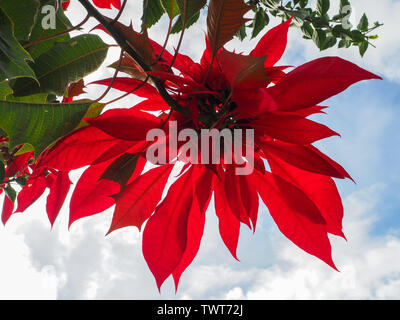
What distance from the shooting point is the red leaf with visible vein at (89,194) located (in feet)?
1.04

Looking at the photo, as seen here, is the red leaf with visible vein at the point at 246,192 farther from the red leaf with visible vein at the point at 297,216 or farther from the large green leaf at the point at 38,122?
the large green leaf at the point at 38,122

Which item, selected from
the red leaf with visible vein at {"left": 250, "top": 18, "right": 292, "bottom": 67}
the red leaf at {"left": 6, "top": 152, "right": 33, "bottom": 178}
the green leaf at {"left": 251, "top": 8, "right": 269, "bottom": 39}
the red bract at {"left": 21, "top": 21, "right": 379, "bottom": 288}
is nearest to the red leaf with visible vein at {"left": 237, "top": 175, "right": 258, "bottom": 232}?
the red bract at {"left": 21, "top": 21, "right": 379, "bottom": 288}

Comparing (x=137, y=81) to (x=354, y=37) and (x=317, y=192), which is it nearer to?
(x=317, y=192)

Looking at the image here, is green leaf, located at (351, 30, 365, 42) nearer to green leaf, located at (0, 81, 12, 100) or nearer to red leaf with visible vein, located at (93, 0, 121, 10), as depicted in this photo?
red leaf with visible vein, located at (93, 0, 121, 10)

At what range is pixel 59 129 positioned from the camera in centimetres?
23

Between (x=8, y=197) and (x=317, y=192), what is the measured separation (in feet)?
1.51

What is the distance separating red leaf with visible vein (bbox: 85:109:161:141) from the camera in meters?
0.27

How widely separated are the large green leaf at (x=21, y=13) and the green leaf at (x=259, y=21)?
0.60m

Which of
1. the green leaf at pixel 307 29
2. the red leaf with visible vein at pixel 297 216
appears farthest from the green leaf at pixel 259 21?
the red leaf with visible vein at pixel 297 216

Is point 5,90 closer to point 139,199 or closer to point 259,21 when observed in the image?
point 139,199

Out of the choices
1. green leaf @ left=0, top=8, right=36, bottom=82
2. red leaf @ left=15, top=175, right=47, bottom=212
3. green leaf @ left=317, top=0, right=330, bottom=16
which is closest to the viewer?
green leaf @ left=0, top=8, right=36, bottom=82

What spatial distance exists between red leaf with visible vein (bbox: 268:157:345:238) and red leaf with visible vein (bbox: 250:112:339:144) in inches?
2.5

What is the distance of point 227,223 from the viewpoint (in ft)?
1.18

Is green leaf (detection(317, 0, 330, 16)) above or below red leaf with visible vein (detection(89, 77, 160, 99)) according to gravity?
above
